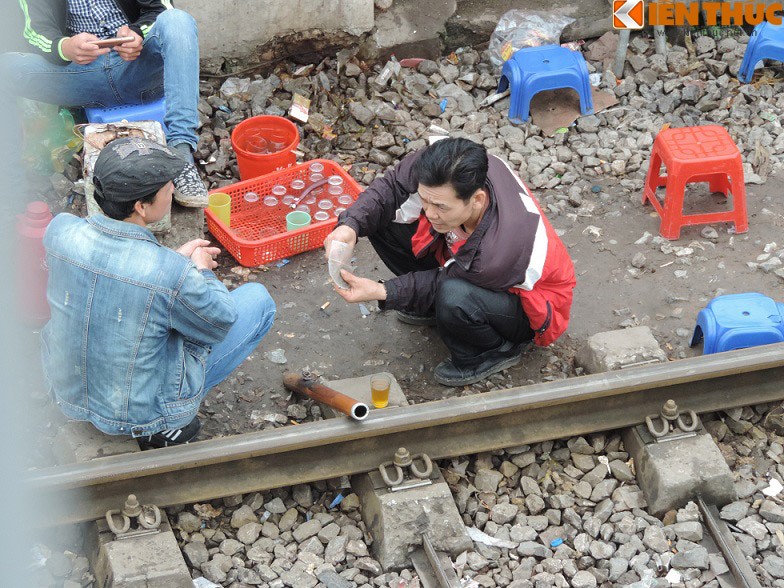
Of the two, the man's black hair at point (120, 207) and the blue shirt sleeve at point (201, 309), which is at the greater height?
the man's black hair at point (120, 207)

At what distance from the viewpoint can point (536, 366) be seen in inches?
179

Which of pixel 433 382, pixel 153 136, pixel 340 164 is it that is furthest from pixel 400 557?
pixel 340 164

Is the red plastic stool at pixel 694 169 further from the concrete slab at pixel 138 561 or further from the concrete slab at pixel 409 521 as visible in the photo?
the concrete slab at pixel 138 561

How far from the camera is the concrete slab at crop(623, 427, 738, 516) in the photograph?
3801 millimetres

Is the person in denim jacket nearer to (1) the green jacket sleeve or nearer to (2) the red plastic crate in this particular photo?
(2) the red plastic crate

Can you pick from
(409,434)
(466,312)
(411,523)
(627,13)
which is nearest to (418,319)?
(466,312)

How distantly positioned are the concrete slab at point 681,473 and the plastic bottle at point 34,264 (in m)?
2.77

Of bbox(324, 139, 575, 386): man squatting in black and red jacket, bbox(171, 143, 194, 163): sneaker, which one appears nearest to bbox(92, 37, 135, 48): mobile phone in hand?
bbox(171, 143, 194, 163): sneaker

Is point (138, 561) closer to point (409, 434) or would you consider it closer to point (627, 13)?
point (409, 434)

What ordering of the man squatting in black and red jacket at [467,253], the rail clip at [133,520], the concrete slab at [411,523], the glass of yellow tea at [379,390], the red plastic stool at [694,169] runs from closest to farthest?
the rail clip at [133,520] → the concrete slab at [411,523] → the man squatting in black and red jacket at [467,253] → the glass of yellow tea at [379,390] → the red plastic stool at [694,169]

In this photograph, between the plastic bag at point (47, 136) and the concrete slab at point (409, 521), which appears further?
the plastic bag at point (47, 136)

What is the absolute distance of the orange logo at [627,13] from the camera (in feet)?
21.4

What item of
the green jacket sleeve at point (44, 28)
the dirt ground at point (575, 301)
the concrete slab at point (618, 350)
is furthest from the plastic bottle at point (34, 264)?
the concrete slab at point (618, 350)

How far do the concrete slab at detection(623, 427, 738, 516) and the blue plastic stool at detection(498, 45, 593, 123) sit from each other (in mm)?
2850
